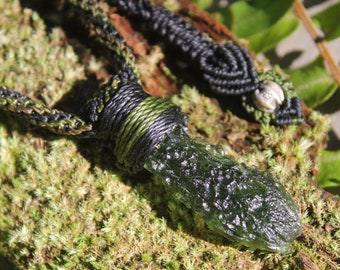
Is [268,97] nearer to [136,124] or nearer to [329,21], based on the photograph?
[136,124]

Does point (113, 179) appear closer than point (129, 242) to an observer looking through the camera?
No

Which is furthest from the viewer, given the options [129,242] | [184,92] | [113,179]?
[184,92]

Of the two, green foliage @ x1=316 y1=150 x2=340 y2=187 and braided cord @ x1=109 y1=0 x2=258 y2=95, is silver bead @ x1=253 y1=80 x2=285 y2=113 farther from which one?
green foliage @ x1=316 y1=150 x2=340 y2=187

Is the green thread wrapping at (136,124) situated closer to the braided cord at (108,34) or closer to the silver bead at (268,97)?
the braided cord at (108,34)

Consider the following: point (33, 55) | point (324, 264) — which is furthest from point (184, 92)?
point (324, 264)

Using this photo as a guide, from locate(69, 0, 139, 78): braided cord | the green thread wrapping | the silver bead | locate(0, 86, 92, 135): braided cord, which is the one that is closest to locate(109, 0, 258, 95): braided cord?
the silver bead

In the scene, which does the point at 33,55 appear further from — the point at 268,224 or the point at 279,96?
the point at 268,224
